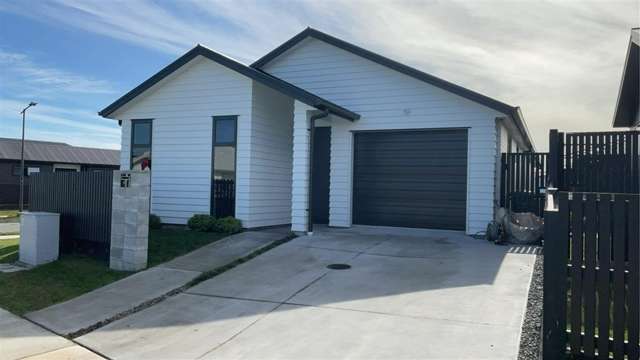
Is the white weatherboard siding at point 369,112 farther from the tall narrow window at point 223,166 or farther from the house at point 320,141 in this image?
the tall narrow window at point 223,166

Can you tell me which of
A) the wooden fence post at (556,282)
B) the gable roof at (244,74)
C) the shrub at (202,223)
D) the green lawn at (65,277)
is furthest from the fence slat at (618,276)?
the shrub at (202,223)

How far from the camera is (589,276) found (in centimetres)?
454

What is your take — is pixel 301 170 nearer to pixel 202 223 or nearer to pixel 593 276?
pixel 202 223

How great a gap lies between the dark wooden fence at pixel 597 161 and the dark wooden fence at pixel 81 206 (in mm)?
8849

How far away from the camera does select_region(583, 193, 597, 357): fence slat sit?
14.7 feet

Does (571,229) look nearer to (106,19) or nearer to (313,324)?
(313,324)

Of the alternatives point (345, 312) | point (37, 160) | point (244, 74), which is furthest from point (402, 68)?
point (37, 160)

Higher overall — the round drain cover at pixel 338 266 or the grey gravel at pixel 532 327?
the round drain cover at pixel 338 266

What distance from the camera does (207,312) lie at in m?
6.42

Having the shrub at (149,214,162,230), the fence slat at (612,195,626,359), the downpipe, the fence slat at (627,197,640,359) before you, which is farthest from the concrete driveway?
the shrub at (149,214,162,230)

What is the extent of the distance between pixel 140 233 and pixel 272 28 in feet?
23.8

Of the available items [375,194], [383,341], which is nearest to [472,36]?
[375,194]

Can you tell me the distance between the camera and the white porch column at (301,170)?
37.6 feet

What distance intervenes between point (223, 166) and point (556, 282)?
926 cm
